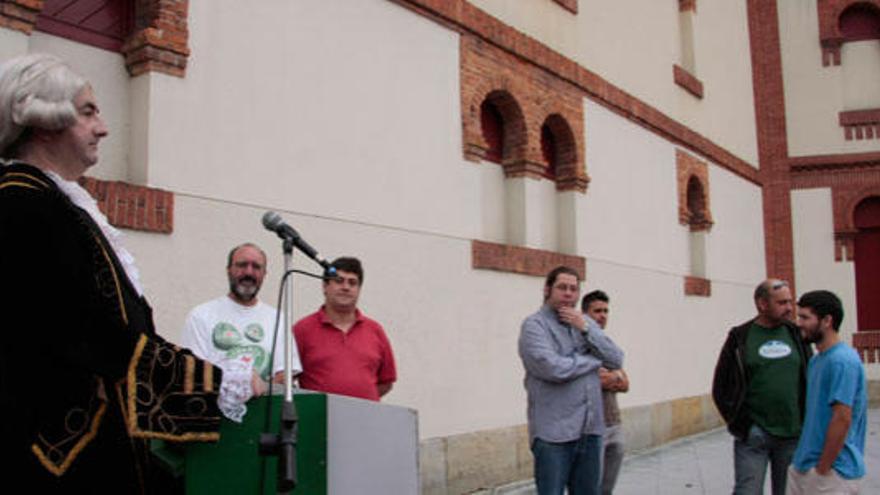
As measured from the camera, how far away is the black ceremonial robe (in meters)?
2.07

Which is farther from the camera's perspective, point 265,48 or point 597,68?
point 597,68

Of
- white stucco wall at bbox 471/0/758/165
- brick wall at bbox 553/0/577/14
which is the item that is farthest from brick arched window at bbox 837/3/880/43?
brick wall at bbox 553/0/577/14

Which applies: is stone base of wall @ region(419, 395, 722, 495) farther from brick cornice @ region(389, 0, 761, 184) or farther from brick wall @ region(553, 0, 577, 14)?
brick wall @ region(553, 0, 577, 14)

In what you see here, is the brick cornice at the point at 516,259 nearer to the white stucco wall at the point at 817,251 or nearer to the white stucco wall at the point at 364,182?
the white stucco wall at the point at 364,182

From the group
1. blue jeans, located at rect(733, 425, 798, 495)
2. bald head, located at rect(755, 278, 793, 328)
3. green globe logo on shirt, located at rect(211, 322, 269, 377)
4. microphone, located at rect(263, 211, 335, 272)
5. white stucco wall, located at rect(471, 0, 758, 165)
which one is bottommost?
blue jeans, located at rect(733, 425, 798, 495)

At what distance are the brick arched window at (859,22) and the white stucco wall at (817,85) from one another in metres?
0.20

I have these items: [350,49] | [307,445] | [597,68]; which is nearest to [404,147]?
[350,49]

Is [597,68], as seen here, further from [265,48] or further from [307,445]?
[307,445]

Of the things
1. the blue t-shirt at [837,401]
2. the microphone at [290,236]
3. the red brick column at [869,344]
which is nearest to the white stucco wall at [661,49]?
the red brick column at [869,344]

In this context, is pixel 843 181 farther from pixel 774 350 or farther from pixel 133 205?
pixel 133 205

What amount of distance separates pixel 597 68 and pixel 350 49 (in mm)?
5094

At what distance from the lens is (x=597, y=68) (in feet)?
38.8

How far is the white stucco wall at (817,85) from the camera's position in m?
18.8

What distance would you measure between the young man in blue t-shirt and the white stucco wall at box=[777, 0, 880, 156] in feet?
49.7
